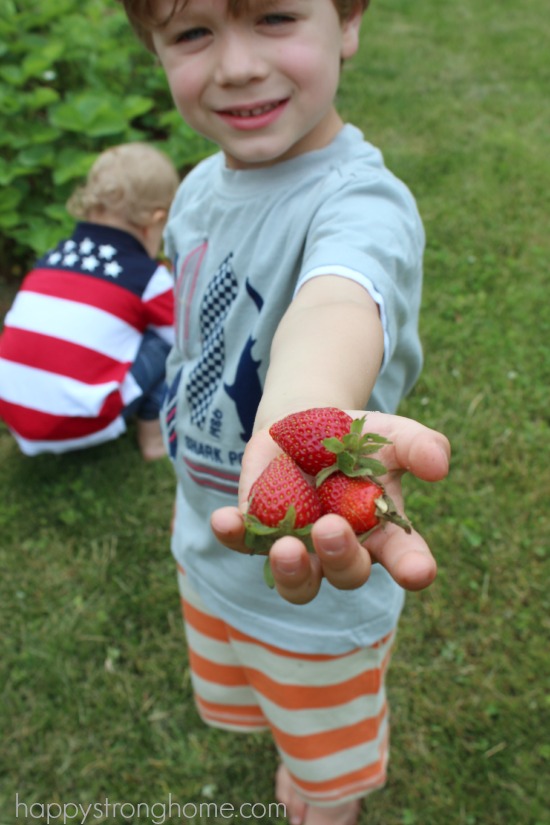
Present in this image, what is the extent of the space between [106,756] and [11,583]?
2.55 ft

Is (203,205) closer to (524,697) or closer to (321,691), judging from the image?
(321,691)

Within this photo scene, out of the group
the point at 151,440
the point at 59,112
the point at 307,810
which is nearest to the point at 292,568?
the point at 307,810

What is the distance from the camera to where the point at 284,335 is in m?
1.13

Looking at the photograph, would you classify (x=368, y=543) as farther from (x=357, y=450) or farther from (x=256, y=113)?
(x=256, y=113)

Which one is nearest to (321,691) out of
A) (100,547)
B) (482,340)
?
(100,547)

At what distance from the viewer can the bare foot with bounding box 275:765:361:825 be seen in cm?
201

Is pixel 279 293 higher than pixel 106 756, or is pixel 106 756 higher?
pixel 279 293

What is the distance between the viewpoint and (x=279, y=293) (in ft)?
4.42

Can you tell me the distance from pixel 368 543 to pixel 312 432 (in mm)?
151

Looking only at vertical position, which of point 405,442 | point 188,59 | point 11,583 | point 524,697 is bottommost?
point 11,583

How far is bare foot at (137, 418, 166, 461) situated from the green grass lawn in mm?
68

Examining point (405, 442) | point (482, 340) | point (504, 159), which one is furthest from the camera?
point (504, 159)

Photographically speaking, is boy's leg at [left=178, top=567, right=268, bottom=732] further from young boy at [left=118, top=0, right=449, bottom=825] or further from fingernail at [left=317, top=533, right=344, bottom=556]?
fingernail at [left=317, top=533, right=344, bottom=556]

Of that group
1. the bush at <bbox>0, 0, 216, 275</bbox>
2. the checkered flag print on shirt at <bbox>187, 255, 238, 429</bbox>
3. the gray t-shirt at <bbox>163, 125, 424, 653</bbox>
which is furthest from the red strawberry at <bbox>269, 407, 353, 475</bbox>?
the bush at <bbox>0, 0, 216, 275</bbox>
